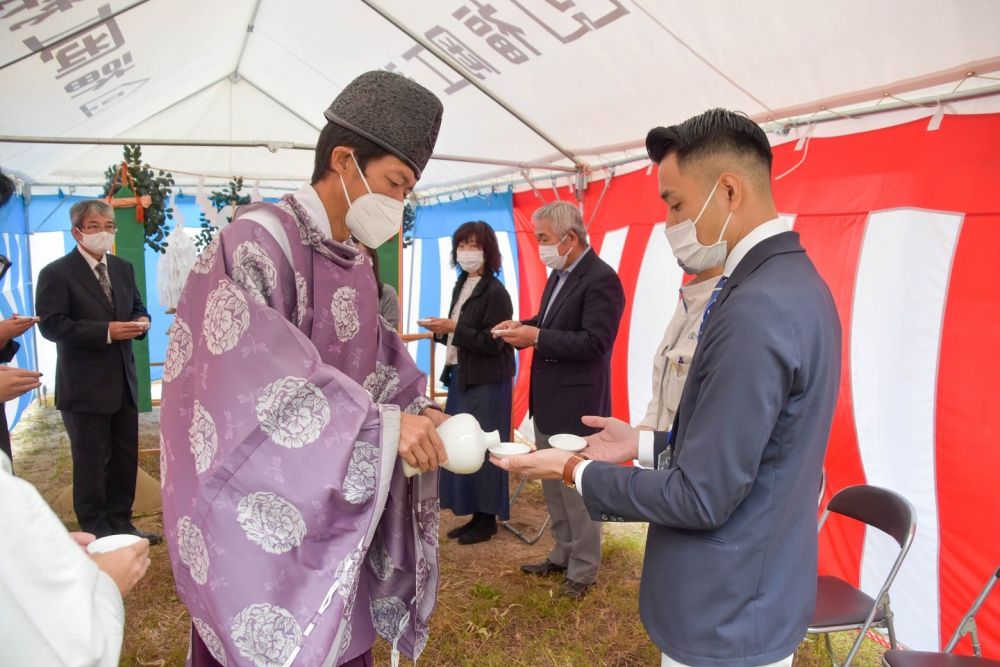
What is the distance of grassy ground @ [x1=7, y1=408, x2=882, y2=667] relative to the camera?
8.73 feet

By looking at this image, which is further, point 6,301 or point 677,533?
point 6,301

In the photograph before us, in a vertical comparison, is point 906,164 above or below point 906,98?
below

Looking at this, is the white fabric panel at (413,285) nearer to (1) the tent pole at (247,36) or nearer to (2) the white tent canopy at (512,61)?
(2) the white tent canopy at (512,61)

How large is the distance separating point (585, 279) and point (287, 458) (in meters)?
2.12

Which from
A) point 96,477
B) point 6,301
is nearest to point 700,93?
point 96,477

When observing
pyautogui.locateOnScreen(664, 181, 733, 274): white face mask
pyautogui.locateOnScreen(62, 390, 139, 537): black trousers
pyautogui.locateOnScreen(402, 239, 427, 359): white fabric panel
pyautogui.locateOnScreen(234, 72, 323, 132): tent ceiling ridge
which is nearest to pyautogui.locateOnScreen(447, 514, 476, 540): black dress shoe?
pyautogui.locateOnScreen(62, 390, 139, 537): black trousers

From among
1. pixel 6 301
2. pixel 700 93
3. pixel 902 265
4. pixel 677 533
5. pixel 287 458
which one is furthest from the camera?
pixel 6 301

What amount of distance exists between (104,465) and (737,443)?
3.65 meters

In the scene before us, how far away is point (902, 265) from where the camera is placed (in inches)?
96.4

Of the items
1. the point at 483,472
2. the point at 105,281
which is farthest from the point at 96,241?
the point at 483,472

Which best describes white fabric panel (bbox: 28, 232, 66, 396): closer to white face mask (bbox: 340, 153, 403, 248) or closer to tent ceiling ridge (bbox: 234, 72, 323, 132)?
tent ceiling ridge (bbox: 234, 72, 323, 132)

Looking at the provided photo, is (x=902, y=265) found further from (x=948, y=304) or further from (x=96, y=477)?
(x=96, y=477)

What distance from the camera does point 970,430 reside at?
88.2 inches

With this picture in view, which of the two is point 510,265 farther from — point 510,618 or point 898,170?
point 898,170
